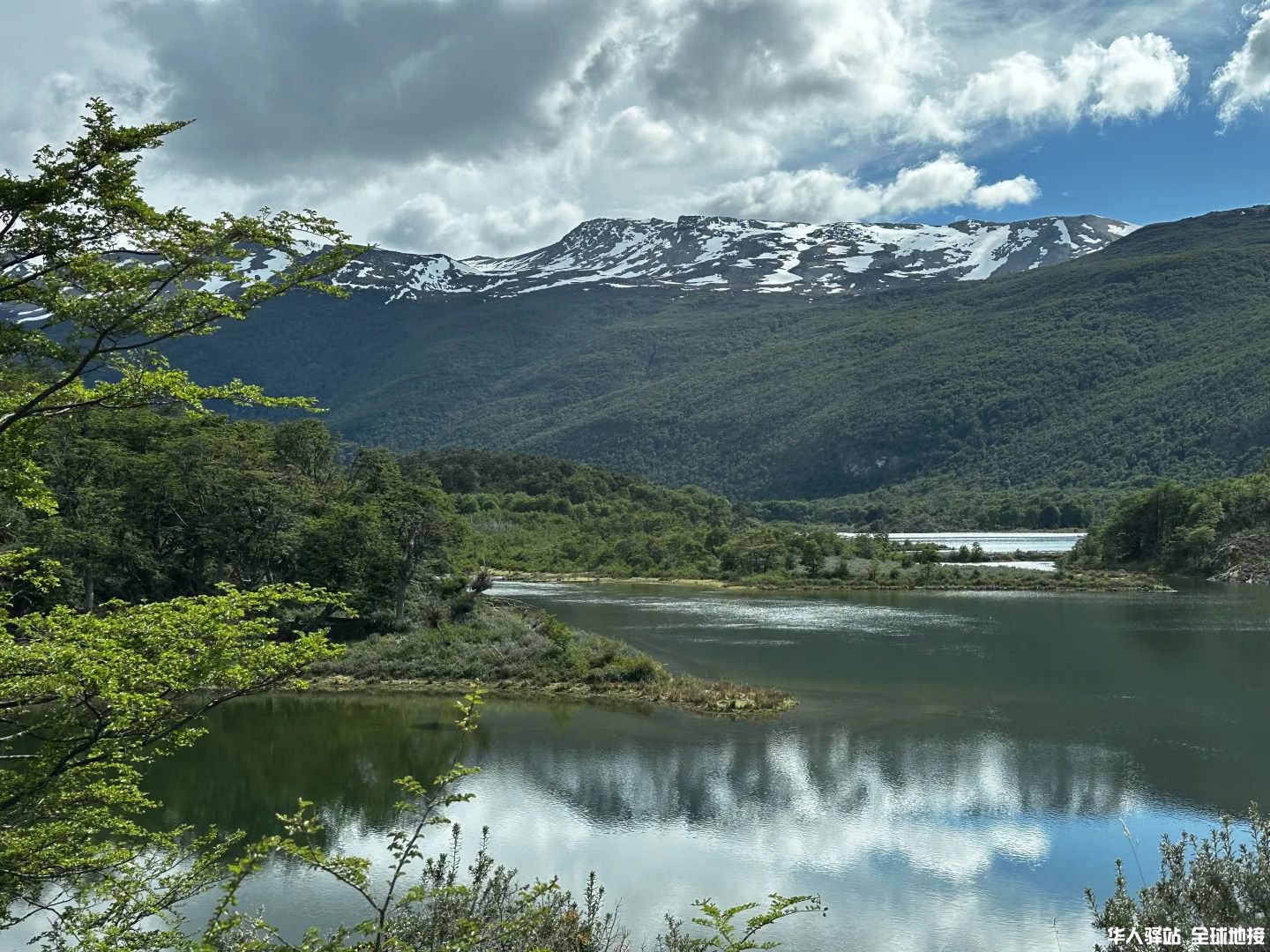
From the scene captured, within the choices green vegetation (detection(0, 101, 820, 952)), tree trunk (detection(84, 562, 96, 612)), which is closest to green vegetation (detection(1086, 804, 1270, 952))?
green vegetation (detection(0, 101, 820, 952))

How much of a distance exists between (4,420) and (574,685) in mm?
23238

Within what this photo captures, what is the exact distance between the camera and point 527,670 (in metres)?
30.1

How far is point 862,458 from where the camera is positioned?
18475 centimetres

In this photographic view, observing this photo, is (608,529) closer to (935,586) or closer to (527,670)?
(935,586)

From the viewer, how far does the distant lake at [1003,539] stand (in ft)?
341

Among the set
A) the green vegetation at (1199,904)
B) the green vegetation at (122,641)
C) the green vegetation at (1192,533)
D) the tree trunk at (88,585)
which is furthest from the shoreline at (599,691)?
the green vegetation at (1192,533)

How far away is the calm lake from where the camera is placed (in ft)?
45.6

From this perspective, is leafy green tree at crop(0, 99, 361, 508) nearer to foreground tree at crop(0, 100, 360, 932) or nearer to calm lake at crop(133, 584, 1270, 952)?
foreground tree at crop(0, 100, 360, 932)

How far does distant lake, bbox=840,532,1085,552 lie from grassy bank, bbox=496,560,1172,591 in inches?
1051

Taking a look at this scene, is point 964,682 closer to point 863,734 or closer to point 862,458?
point 863,734

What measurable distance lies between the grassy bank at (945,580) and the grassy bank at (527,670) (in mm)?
39655

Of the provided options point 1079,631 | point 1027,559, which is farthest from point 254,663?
point 1027,559

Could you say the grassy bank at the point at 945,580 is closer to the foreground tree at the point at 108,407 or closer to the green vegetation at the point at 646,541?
the green vegetation at the point at 646,541

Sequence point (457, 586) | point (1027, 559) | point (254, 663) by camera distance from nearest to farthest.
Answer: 1. point (254, 663)
2. point (457, 586)
3. point (1027, 559)
